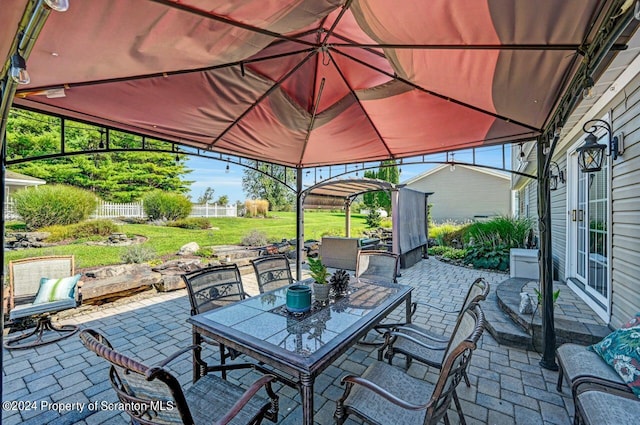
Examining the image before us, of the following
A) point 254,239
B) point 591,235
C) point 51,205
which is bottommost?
point 254,239

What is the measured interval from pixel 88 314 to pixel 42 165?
9.79m

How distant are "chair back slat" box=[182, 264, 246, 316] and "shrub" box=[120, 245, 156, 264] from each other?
6250mm

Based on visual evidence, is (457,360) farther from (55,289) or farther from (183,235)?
(183,235)

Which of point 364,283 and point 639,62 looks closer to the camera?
point 639,62

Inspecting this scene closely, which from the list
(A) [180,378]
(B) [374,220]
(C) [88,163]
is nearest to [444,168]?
(B) [374,220]

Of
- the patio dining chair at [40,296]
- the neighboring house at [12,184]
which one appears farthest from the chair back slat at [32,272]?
the neighboring house at [12,184]

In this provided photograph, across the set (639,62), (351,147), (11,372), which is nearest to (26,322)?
(11,372)

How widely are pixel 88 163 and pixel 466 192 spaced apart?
67.0 ft

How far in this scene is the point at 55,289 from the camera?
3.71 m

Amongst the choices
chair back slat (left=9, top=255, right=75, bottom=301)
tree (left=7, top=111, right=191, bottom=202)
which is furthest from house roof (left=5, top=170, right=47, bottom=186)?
chair back slat (left=9, top=255, right=75, bottom=301)

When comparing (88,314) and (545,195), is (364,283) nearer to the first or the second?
(545,195)

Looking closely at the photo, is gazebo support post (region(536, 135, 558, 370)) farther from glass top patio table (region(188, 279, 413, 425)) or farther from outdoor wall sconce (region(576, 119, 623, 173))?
glass top patio table (region(188, 279, 413, 425))

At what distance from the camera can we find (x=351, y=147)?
4.55 m

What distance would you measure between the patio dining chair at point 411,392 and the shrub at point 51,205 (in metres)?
11.1
